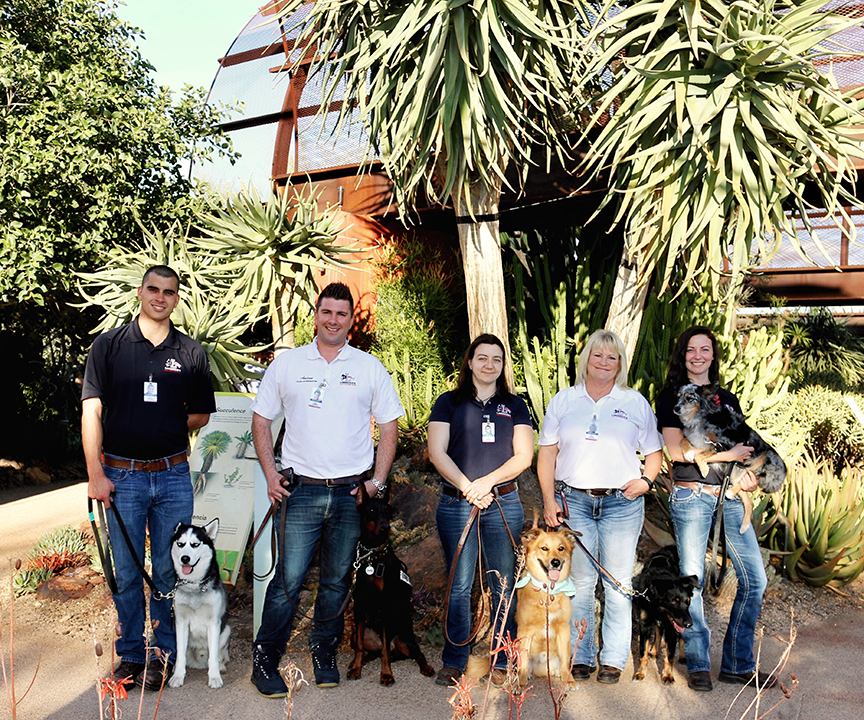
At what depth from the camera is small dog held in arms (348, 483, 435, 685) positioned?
3.58 meters

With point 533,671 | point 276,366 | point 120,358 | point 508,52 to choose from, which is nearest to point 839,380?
point 508,52

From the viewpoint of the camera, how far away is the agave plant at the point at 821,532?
491 centimetres

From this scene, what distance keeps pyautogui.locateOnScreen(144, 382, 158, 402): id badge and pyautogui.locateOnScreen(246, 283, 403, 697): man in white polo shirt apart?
0.51 m

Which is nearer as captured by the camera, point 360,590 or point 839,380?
point 360,590

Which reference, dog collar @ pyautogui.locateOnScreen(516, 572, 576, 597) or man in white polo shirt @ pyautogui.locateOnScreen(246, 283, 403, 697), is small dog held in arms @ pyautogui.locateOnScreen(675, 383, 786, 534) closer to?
dog collar @ pyautogui.locateOnScreen(516, 572, 576, 597)

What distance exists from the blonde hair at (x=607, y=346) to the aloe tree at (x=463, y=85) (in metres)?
1.75

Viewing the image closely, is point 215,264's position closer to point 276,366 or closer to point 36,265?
point 36,265

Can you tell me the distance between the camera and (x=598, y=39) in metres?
5.76

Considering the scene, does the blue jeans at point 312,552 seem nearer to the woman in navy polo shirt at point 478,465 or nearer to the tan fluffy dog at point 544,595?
the woman in navy polo shirt at point 478,465

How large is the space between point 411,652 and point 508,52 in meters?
4.02

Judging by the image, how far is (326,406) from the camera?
137 inches

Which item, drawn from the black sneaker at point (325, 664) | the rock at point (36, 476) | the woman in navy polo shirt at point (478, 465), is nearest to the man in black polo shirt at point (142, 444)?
the black sneaker at point (325, 664)

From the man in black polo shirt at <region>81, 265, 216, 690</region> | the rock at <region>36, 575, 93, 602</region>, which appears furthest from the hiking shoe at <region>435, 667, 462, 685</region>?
the rock at <region>36, 575, 93, 602</region>

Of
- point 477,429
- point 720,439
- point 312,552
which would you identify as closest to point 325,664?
point 312,552
